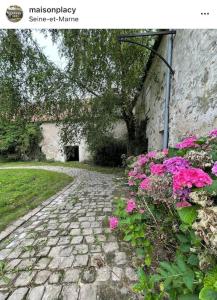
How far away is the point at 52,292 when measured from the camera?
1.81 metres

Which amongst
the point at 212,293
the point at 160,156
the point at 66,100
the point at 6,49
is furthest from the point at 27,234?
the point at 6,49

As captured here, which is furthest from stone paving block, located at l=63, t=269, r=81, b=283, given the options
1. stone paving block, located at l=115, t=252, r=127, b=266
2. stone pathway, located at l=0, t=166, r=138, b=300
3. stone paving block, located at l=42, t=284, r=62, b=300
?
stone paving block, located at l=115, t=252, r=127, b=266

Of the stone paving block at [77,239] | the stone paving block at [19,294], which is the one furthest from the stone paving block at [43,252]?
the stone paving block at [19,294]

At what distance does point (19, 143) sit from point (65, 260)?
54.1ft

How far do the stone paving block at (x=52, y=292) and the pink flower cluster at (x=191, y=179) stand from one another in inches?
59.2

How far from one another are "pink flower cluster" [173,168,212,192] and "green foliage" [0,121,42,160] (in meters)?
16.3

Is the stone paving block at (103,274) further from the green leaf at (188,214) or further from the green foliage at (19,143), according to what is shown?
the green foliage at (19,143)

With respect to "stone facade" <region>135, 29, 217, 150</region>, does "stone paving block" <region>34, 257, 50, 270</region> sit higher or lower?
lower

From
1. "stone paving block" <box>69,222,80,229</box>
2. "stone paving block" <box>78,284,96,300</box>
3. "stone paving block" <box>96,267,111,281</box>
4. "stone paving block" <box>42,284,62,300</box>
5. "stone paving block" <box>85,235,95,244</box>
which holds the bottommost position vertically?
"stone paving block" <box>69,222,80,229</box>

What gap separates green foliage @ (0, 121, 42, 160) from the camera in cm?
1638

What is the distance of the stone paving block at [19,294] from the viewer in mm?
1768

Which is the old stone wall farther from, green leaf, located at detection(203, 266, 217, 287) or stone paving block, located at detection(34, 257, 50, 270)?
green leaf, located at detection(203, 266, 217, 287)

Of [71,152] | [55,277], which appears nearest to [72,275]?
Result: [55,277]

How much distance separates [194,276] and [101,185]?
5.22 metres
